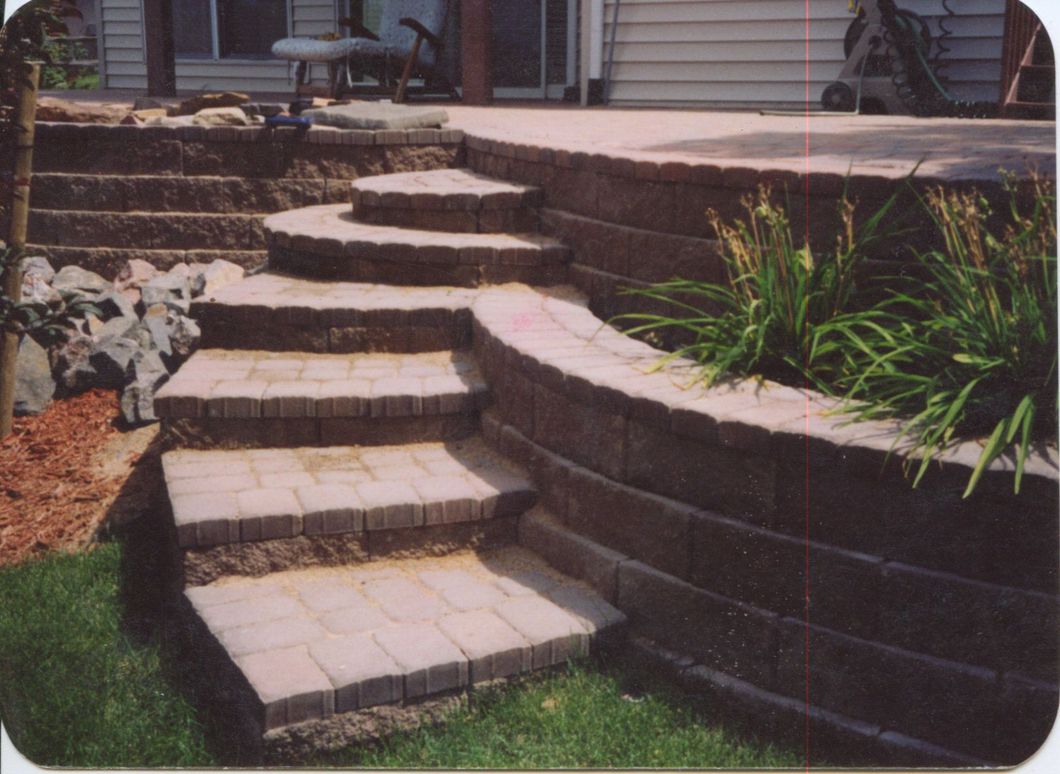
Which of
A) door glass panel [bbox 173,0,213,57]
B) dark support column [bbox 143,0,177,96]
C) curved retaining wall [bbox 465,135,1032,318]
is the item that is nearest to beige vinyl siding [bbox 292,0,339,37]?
door glass panel [bbox 173,0,213,57]

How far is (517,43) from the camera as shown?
34.4ft

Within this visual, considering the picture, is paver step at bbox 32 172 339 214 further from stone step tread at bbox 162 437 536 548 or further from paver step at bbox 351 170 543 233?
stone step tread at bbox 162 437 536 548

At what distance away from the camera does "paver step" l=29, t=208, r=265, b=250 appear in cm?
624

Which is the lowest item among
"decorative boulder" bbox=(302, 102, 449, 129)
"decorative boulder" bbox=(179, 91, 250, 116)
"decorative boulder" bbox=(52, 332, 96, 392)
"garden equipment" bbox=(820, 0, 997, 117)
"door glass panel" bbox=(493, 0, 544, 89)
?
"decorative boulder" bbox=(52, 332, 96, 392)

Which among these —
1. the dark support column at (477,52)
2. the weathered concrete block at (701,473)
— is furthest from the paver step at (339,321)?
the dark support column at (477,52)

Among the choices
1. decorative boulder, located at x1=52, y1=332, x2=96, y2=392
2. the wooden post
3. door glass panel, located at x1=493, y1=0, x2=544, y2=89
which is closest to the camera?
the wooden post

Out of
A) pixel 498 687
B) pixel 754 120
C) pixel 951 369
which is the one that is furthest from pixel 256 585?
pixel 754 120

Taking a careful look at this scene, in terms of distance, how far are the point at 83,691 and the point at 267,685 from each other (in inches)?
26.4

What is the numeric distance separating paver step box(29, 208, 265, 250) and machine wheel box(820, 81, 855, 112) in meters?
3.92

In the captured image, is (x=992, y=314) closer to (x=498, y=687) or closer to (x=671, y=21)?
(x=498, y=687)

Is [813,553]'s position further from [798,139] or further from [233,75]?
[233,75]

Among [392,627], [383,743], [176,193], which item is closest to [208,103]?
[176,193]

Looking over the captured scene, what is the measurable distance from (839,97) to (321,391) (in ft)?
16.7

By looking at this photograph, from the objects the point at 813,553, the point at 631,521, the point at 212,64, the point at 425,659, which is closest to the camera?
the point at 813,553
